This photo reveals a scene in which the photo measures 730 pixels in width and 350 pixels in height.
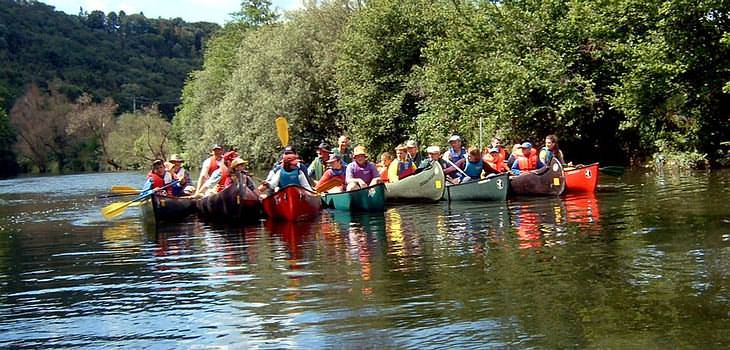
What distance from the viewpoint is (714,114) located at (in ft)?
78.7

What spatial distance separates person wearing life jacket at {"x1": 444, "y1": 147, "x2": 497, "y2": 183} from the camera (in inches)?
677

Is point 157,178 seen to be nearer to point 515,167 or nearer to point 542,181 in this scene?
point 515,167

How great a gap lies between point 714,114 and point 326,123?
2057 cm

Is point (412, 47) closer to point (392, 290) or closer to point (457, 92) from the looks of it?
point (457, 92)

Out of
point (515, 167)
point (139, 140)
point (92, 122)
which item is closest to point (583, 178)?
point (515, 167)

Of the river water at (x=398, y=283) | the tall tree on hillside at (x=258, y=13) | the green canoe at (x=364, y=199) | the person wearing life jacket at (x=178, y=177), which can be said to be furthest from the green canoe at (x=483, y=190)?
the tall tree on hillside at (x=258, y=13)

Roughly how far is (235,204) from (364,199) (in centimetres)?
246

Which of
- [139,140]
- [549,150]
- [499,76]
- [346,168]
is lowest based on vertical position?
[346,168]

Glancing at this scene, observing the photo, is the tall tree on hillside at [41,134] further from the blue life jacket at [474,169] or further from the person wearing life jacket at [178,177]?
the blue life jacket at [474,169]

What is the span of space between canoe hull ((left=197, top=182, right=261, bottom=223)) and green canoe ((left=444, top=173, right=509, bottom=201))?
13.3ft

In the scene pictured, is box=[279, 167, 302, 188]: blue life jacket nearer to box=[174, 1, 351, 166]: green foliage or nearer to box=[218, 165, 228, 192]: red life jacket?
box=[218, 165, 228, 192]: red life jacket

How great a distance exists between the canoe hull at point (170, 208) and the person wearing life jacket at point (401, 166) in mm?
4412

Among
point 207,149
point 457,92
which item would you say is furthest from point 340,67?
point 207,149

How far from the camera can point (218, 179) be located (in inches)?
674
